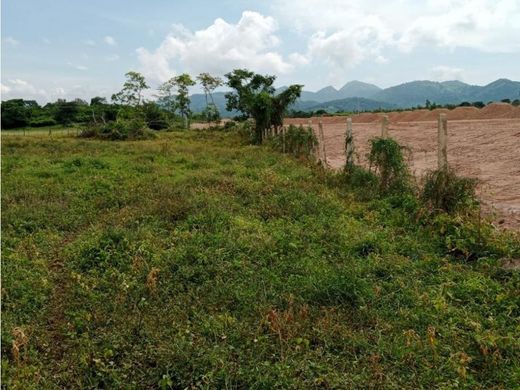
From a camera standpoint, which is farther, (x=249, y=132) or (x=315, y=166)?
(x=249, y=132)

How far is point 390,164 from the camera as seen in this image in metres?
8.29

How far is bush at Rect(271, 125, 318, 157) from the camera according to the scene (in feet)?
46.2

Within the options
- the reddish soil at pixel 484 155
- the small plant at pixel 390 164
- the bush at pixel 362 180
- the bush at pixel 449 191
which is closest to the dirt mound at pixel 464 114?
the reddish soil at pixel 484 155

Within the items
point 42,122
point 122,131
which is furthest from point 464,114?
point 42,122

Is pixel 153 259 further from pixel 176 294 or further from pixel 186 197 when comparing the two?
pixel 186 197

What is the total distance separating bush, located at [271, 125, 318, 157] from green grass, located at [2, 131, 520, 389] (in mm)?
6085

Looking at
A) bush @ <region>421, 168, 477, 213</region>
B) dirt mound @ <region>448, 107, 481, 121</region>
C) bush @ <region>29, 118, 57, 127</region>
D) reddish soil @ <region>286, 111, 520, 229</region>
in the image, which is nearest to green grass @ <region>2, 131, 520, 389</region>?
bush @ <region>421, 168, 477, 213</region>

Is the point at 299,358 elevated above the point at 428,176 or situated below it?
below

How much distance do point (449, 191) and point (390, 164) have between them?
1.78 m

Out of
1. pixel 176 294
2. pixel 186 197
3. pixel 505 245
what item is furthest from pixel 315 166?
pixel 176 294

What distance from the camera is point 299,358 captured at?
11.3 feet

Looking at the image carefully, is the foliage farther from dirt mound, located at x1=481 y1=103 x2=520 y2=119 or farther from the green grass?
the green grass

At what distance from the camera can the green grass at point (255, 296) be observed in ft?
11.0

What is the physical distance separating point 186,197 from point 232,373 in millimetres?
5270
